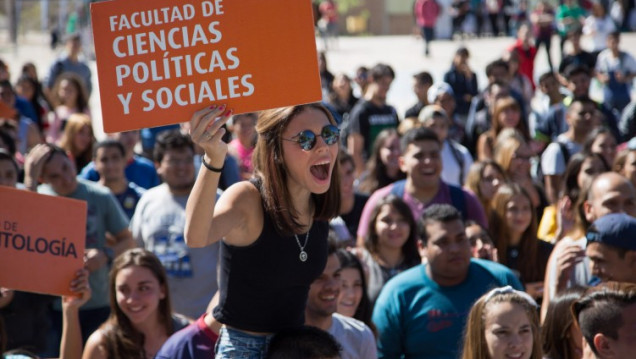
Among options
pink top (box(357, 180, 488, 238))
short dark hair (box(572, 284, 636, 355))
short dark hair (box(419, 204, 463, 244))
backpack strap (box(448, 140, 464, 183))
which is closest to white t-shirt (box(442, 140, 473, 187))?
backpack strap (box(448, 140, 464, 183))

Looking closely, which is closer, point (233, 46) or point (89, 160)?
point (233, 46)

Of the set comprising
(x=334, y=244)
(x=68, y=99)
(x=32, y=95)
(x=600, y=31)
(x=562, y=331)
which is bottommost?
(x=562, y=331)

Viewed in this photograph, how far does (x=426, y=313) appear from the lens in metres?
5.16

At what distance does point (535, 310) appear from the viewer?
171 inches

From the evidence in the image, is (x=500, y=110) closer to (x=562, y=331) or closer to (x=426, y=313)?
(x=426, y=313)

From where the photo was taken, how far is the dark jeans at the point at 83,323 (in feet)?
20.4

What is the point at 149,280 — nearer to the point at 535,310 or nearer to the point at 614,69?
the point at 535,310

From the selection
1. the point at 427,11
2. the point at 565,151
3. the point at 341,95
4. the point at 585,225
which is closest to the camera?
the point at 585,225

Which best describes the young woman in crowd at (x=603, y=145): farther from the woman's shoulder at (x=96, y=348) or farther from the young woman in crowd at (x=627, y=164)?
the woman's shoulder at (x=96, y=348)

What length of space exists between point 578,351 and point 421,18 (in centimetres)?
2223

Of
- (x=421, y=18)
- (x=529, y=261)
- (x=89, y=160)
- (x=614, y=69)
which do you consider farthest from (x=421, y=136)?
(x=421, y=18)

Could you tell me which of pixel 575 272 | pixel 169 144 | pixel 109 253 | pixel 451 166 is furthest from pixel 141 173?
pixel 575 272

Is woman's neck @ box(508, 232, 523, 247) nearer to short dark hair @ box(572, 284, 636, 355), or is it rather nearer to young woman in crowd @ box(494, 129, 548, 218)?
young woman in crowd @ box(494, 129, 548, 218)

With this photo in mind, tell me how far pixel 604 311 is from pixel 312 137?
4.19 ft
